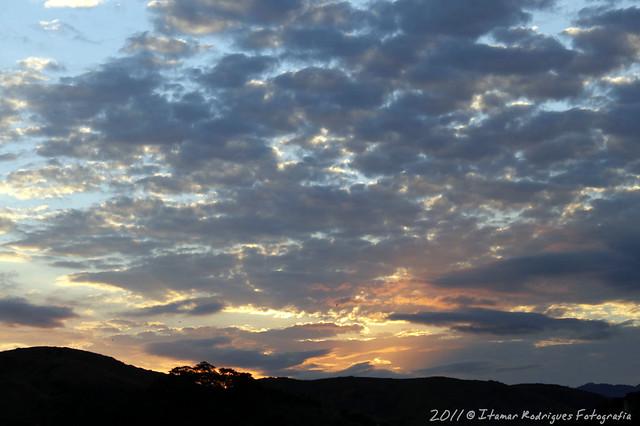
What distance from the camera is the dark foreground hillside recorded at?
221 ft

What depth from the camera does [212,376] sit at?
248 ft

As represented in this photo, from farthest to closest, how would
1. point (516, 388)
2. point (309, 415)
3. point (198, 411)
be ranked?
point (516, 388) < point (309, 415) < point (198, 411)

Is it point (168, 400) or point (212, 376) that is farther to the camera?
point (212, 376)

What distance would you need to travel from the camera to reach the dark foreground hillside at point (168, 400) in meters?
67.5

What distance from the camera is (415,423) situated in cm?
9719

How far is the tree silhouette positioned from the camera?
243 feet

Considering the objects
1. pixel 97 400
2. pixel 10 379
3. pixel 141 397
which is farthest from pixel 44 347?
pixel 141 397

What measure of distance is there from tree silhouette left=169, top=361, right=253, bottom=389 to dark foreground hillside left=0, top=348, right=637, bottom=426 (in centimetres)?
20

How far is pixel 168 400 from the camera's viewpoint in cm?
6862

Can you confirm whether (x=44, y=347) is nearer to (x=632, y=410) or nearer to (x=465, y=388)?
(x=465, y=388)

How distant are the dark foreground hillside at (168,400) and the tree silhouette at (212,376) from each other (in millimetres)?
199

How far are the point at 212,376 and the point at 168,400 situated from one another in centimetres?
759

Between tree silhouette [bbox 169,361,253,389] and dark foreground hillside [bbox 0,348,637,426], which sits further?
tree silhouette [bbox 169,361,253,389]

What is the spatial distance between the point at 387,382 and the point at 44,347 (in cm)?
5590
